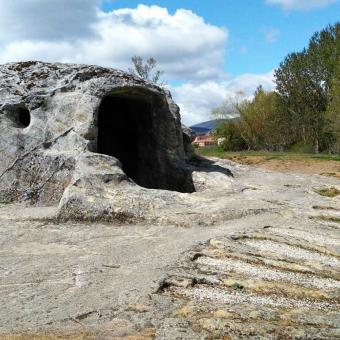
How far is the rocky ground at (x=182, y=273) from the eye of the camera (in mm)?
3375

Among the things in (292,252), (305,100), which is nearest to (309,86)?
(305,100)

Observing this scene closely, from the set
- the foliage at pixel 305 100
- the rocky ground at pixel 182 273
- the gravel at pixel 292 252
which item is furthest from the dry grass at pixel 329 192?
the foliage at pixel 305 100

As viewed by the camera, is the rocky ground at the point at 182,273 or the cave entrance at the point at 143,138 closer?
the rocky ground at the point at 182,273

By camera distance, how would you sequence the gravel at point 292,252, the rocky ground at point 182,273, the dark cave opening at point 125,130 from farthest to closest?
1. the dark cave opening at point 125,130
2. the gravel at point 292,252
3. the rocky ground at point 182,273

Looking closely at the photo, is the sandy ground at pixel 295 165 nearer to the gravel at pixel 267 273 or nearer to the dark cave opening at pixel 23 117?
the dark cave opening at pixel 23 117

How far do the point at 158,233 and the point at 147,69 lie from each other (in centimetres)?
3646

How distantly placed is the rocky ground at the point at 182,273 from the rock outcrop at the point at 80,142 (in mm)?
580

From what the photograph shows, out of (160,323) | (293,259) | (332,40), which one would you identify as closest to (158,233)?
(293,259)

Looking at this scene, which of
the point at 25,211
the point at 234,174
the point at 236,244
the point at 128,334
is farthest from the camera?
the point at 234,174

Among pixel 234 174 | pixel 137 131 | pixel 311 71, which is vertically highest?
pixel 311 71

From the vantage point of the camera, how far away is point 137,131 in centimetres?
1042

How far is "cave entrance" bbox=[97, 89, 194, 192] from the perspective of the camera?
31.4ft

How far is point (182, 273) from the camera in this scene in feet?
14.3

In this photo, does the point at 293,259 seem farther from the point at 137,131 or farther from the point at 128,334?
the point at 137,131
